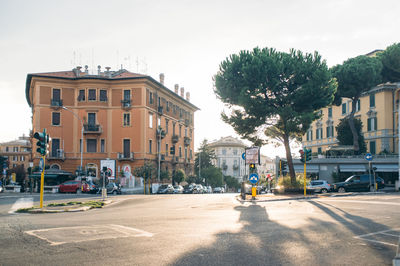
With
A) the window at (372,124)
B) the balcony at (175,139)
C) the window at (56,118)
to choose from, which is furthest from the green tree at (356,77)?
the window at (56,118)

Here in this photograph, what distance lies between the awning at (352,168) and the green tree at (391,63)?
40.5ft

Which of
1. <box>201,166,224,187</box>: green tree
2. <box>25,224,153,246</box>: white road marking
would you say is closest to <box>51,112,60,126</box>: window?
<box>201,166,224,187</box>: green tree

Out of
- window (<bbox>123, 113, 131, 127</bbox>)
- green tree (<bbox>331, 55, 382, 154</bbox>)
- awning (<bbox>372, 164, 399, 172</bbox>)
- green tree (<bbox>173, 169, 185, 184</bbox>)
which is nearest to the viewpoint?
awning (<bbox>372, 164, 399, 172</bbox>)

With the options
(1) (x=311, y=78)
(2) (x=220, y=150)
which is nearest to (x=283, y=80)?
(1) (x=311, y=78)

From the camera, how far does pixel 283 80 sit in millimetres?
31625

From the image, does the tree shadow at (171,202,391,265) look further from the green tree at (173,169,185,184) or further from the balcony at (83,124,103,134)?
the green tree at (173,169,185,184)

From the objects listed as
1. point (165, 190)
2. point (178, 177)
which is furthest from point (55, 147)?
point (178, 177)

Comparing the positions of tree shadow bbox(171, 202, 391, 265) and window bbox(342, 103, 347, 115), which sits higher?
window bbox(342, 103, 347, 115)

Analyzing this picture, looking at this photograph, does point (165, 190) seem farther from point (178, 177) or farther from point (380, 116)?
point (380, 116)

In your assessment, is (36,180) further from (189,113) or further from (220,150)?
(220,150)

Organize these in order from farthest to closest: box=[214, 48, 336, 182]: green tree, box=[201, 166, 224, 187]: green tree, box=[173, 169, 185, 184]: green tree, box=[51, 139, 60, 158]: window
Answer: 1. box=[201, 166, 224, 187]: green tree
2. box=[173, 169, 185, 184]: green tree
3. box=[51, 139, 60, 158]: window
4. box=[214, 48, 336, 182]: green tree

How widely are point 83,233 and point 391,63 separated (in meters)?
48.8

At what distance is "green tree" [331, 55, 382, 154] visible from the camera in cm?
4688

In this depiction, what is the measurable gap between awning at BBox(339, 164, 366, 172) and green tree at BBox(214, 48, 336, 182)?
53.2 feet
